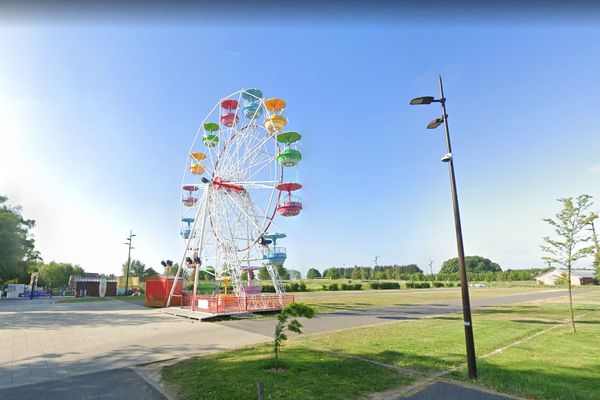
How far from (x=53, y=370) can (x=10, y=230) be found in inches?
1657

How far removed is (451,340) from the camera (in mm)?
11641

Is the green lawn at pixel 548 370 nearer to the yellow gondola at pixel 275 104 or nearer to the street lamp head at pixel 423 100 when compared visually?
the street lamp head at pixel 423 100

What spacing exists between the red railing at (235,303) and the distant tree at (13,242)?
32.3 meters

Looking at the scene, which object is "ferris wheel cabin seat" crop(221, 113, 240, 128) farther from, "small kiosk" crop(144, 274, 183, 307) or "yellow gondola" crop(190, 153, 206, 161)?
"small kiosk" crop(144, 274, 183, 307)

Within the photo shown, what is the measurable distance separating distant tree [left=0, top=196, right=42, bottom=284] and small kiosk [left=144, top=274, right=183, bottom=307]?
23884 millimetres

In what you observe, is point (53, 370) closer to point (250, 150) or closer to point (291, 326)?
point (291, 326)

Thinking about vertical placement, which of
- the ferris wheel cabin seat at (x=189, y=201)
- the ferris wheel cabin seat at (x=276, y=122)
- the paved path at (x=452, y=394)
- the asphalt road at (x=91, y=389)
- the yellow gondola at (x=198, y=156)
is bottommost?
Result: the paved path at (x=452, y=394)

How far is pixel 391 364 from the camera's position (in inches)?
336

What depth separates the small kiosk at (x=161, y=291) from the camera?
26866 millimetres

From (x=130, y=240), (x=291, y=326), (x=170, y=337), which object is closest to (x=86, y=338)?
(x=170, y=337)

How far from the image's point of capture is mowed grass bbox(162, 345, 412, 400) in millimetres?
6332

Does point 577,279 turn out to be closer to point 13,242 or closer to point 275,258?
point 275,258

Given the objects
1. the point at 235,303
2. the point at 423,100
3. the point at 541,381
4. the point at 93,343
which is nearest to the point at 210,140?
the point at 235,303

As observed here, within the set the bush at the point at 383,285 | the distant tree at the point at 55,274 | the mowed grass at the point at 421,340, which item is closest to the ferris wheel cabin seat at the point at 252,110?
the mowed grass at the point at 421,340
